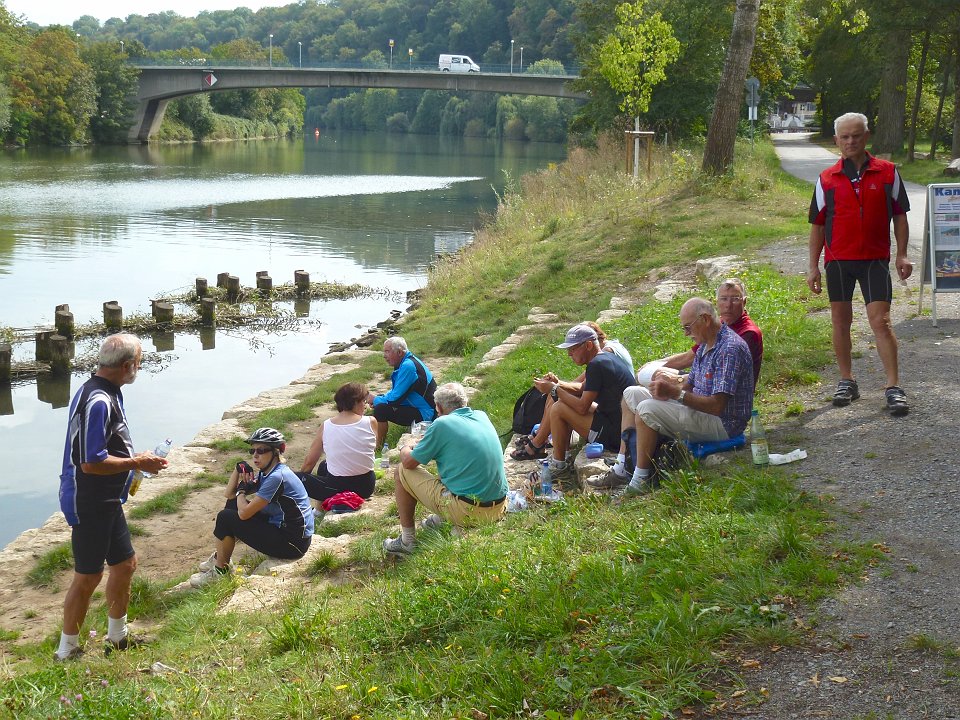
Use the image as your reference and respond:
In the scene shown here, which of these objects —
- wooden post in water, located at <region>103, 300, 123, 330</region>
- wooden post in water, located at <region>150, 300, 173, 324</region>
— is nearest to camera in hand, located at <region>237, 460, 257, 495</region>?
Result: wooden post in water, located at <region>103, 300, 123, 330</region>

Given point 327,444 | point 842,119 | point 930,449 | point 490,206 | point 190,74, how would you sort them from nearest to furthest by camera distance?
point 930,449 < point 842,119 < point 327,444 < point 490,206 < point 190,74

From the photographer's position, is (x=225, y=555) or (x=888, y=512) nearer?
(x=888, y=512)

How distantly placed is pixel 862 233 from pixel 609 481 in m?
2.34

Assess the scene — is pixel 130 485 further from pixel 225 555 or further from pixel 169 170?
pixel 169 170

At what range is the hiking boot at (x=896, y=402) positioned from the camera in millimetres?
6359

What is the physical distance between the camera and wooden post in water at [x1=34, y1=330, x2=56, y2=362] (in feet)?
51.3

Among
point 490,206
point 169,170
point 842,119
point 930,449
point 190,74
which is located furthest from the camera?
point 190,74

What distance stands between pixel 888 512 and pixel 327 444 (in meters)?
4.62

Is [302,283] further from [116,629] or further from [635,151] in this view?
[116,629]

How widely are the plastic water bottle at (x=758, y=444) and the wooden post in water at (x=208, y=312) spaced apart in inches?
583

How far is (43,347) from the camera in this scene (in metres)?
15.7

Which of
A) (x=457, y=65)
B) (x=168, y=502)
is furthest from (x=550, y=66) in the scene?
(x=168, y=502)

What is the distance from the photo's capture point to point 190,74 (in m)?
70.9

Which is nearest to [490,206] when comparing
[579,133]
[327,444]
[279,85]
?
[579,133]
